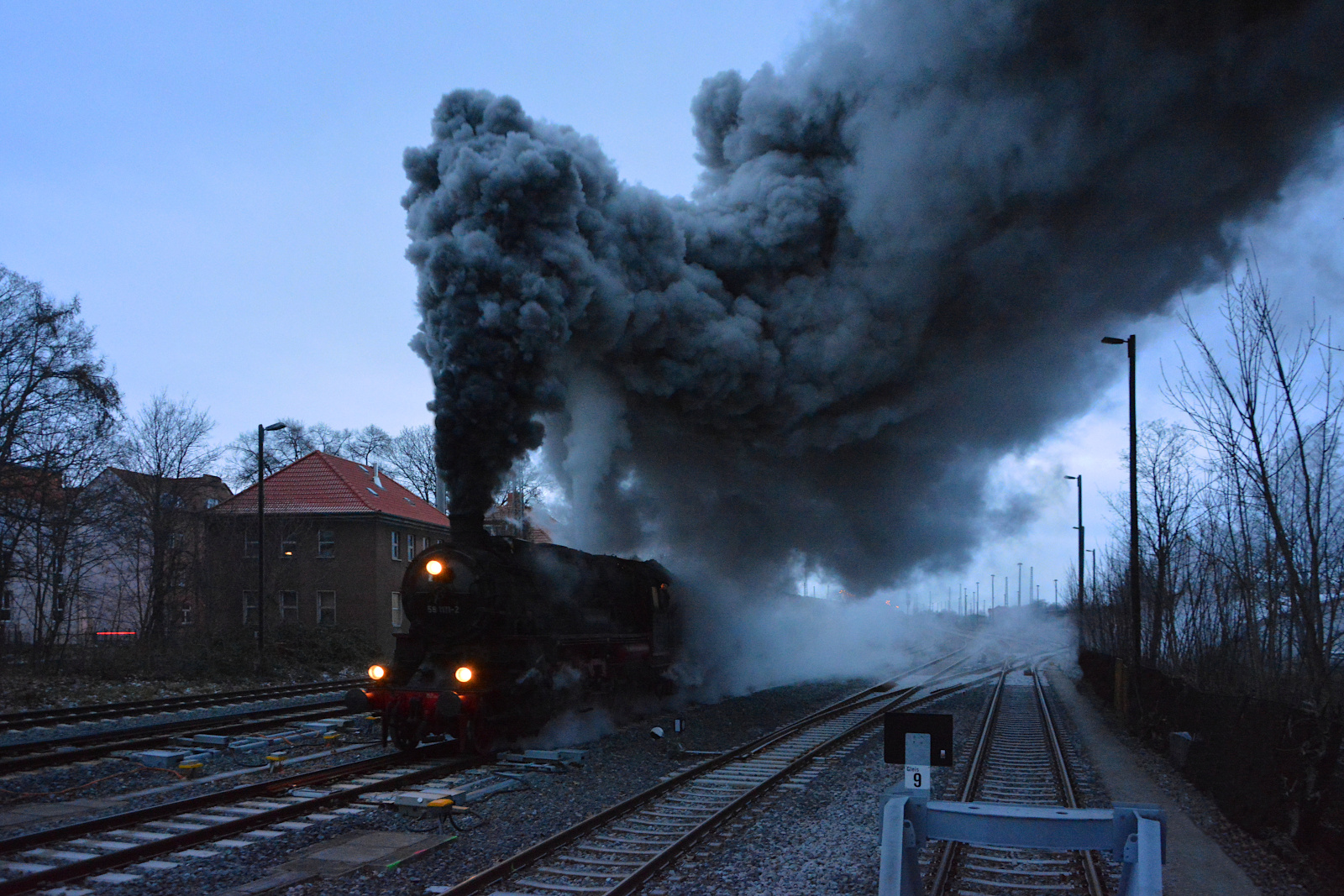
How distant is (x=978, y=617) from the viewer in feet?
269

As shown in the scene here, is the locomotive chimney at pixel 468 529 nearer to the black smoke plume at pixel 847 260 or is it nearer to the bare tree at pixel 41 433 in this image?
the black smoke plume at pixel 847 260

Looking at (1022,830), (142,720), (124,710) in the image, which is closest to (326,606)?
(124,710)

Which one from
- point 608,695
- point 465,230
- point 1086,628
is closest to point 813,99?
point 465,230

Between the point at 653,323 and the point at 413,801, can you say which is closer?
the point at 413,801

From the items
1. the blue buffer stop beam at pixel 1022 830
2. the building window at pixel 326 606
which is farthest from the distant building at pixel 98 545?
the blue buffer stop beam at pixel 1022 830

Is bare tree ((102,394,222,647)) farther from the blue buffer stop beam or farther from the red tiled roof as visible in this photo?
the blue buffer stop beam

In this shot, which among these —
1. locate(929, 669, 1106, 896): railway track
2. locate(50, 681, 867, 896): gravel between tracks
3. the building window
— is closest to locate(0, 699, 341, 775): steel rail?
locate(50, 681, 867, 896): gravel between tracks

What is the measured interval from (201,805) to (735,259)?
42.1 ft

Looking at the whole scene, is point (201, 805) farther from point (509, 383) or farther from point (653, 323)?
point (653, 323)

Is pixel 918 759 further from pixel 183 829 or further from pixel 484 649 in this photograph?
pixel 484 649

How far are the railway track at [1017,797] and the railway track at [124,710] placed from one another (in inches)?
512

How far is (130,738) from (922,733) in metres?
11.0

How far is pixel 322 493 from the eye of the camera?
31578 mm

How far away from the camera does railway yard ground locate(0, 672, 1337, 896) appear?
19.3 feet
